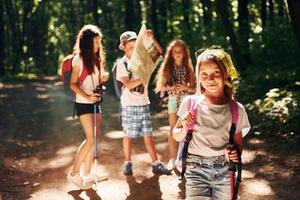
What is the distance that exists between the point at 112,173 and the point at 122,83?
1.57 metres

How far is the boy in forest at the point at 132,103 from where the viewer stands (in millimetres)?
6562

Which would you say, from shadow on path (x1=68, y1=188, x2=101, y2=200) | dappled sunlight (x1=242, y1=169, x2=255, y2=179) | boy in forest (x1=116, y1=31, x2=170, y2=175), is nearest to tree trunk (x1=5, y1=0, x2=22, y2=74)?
boy in forest (x1=116, y1=31, x2=170, y2=175)

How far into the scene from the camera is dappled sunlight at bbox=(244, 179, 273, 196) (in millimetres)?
5981

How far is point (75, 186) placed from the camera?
6.59 m

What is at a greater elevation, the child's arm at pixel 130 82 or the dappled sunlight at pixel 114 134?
the child's arm at pixel 130 82

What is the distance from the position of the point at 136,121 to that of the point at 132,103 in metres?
0.29

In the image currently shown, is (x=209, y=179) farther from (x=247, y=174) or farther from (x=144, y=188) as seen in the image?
(x=247, y=174)

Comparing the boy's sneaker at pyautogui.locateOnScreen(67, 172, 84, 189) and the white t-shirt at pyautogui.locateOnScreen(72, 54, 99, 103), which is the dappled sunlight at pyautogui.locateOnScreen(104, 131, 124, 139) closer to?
the boy's sneaker at pyautogui.locateOnScreen(67, 172, 84, 189)

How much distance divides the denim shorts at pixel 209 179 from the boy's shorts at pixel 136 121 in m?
3.14

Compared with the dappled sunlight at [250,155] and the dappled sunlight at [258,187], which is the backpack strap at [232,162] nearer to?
the dappled sunlight at [258,187]

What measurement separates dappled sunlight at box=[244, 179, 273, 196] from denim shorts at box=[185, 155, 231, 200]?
8.20ft

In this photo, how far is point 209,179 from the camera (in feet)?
11.9

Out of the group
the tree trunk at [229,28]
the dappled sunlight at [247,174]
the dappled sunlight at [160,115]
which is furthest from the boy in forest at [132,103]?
the tree trunk at [229,28]

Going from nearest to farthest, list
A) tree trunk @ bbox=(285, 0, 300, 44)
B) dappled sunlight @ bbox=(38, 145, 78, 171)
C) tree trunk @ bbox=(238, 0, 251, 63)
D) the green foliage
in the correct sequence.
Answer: dappled sunlight @ bbox=(38, 145, 78, 171)
the green foliage
tree trunk @ bbox=(285, 0, 300, 44)
tree trunk @ bbox=(238, 0, 251, 63)
